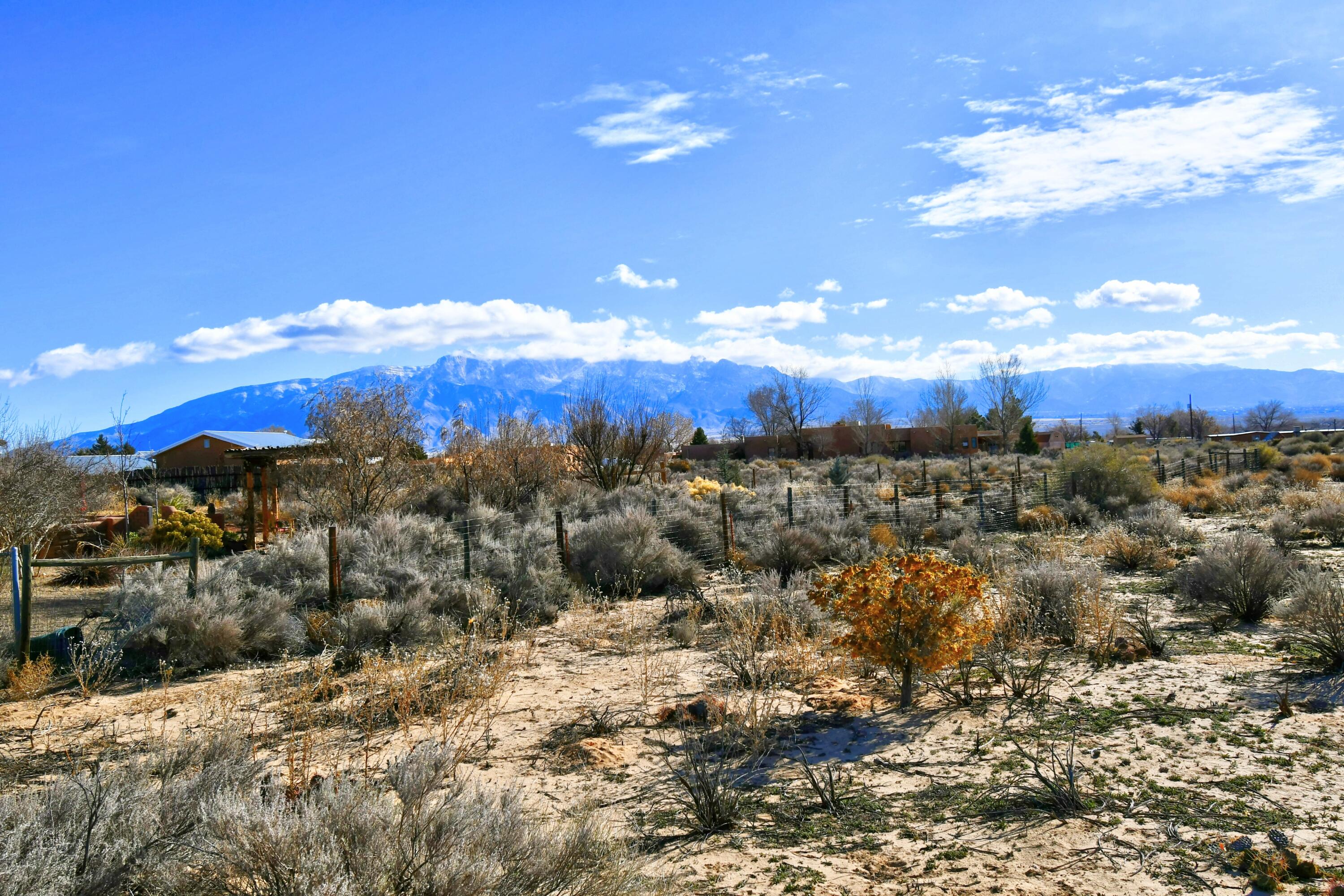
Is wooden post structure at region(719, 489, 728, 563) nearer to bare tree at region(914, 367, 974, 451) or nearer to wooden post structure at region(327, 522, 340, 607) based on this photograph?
wooden post structure at region(327, 522, 340, 607)

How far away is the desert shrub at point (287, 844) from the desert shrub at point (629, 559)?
9.57m

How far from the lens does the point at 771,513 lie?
18.6 metres

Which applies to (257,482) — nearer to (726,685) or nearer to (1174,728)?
(726,685)

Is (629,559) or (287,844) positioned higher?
(287,844)

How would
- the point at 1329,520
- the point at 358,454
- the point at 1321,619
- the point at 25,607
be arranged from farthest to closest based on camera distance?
the point at 358,454 → the point at 1329,520 → the point at 25,607 → the point at 1321,619

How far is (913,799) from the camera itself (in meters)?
5.25

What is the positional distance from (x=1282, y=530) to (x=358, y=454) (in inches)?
741

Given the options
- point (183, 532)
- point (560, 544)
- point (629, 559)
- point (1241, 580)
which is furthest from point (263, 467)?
point (1241, 580)

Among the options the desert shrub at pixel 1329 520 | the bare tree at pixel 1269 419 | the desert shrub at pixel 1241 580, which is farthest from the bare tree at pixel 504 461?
the bare tree at pixel 1269 419

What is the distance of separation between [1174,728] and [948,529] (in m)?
12.1

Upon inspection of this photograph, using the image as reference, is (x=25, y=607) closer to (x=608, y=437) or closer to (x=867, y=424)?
(x=608, y=437)

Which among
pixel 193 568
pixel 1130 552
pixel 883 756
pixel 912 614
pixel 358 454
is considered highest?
pixel 358 454

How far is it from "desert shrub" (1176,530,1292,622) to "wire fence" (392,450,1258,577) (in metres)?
6.94

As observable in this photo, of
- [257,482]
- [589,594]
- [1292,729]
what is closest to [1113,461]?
[589,594]
